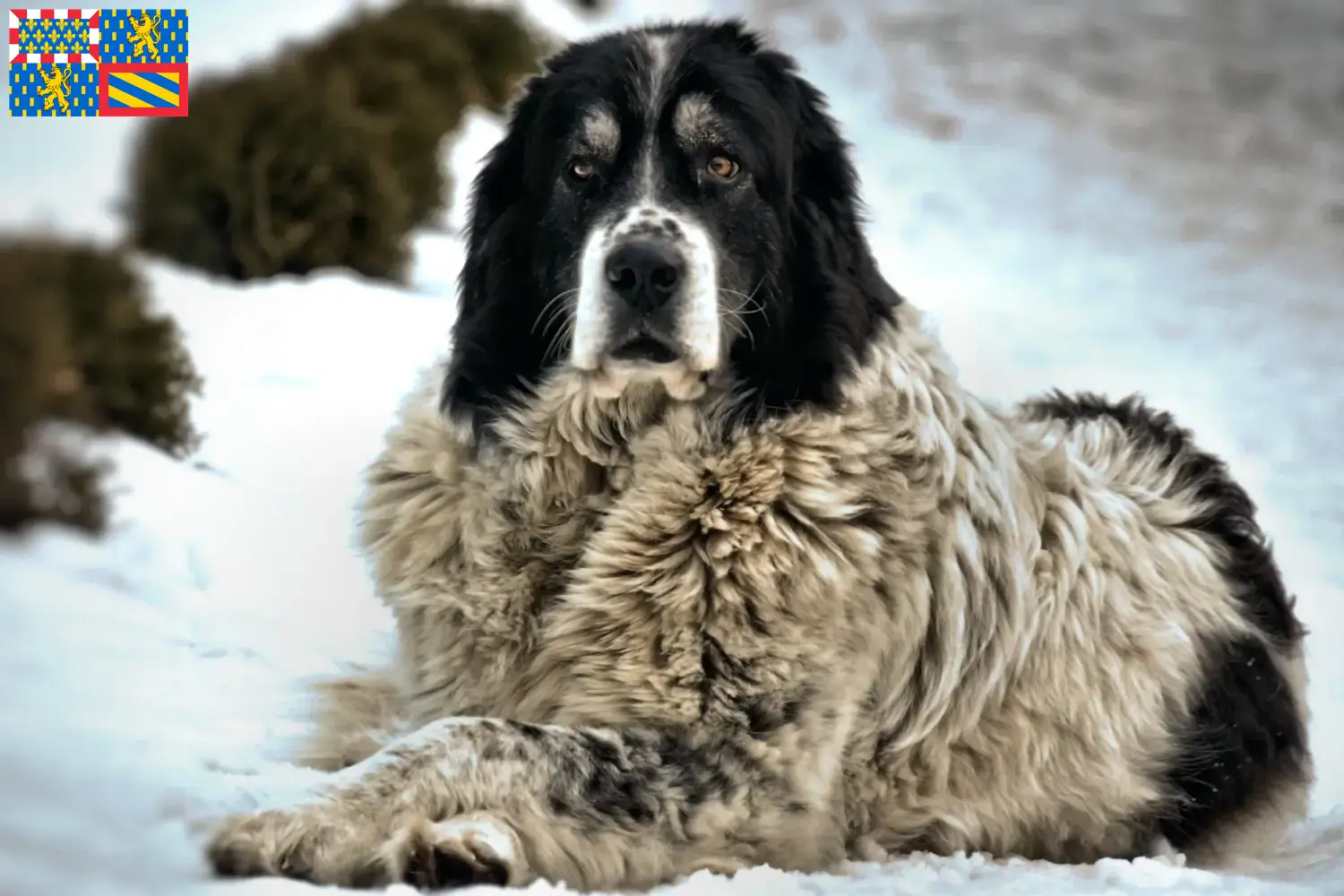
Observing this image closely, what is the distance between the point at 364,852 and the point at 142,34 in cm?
201

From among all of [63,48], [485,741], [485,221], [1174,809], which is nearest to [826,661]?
[485,741]

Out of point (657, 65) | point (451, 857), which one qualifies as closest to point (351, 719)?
point (451, 857)

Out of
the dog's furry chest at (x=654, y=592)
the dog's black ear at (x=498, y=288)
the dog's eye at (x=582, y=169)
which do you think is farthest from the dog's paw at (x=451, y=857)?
the dog's eye at (x=582, y=169)

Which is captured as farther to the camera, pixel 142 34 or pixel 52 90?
pixel 142 34

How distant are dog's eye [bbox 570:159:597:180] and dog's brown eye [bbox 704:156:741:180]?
0.26 meters

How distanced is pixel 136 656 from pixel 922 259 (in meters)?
3.92

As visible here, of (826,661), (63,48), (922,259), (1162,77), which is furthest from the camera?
(1162,77)

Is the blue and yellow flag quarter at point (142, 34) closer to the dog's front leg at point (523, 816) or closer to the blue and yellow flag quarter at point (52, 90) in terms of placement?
the blue and yellow flag quarter at point (52, 90)

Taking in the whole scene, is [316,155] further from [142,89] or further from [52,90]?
[52,90]

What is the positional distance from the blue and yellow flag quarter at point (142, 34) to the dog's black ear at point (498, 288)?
82 cm

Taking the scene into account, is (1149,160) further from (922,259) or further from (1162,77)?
(922,259)

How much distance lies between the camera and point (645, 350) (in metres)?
2.71

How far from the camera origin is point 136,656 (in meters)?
2.74

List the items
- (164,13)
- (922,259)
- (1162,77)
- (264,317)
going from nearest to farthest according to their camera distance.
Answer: (164,13) → (264,317) → (922,259) → (1162,77)
